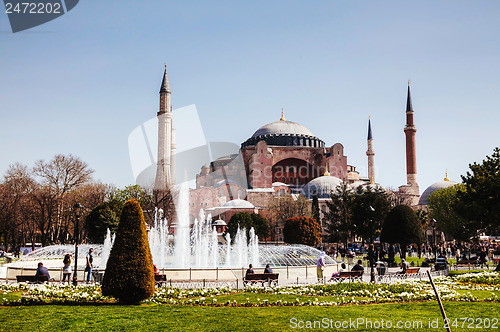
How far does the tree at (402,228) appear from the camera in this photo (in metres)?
22.8

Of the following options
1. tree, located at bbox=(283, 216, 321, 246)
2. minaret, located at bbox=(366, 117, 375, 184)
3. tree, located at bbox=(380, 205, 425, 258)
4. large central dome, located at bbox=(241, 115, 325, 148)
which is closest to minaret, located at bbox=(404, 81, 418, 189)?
minaret, located at bbox=(366, 117, 375, 184)

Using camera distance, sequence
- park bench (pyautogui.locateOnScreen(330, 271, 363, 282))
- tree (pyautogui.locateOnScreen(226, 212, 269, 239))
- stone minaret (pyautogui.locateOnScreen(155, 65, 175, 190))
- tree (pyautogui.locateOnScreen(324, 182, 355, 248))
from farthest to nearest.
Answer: stone minaret (pyautogui.locateOnScreen(155, 65, 175, 190)), tree (pyautogui.locateOnScreen(226, 212, 269, 239)), tree (pyautogui.locateOnScreen(324, 182, 355, 248)), park bench (pyautogui.locateOnScreen(330, 271, 363, 282))

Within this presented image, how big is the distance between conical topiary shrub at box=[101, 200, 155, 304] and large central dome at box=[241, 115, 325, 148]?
51.6 metres

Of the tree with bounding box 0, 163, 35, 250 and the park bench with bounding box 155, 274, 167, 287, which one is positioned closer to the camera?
the park bench with bounding box 155, 274, 167, 287

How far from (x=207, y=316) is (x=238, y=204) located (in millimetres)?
38932

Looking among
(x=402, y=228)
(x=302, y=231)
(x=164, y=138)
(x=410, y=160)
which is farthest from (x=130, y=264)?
(x=410, y=160)

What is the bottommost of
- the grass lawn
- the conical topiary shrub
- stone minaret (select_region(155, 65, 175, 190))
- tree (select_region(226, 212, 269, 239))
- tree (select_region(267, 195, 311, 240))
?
the grass lawn

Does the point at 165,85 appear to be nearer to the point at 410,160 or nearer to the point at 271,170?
the point at 271,170

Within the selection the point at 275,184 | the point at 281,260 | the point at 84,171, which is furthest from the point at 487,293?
the point at 275,184

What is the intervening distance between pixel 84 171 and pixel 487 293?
28606mm

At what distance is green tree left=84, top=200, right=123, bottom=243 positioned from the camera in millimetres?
27973

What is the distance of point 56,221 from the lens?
3412 centimetres

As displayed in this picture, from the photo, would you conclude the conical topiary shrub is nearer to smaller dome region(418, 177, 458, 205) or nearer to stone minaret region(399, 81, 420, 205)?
stone minaret region(399, 81, 420, 205)

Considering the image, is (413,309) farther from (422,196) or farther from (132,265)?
(422,196)
